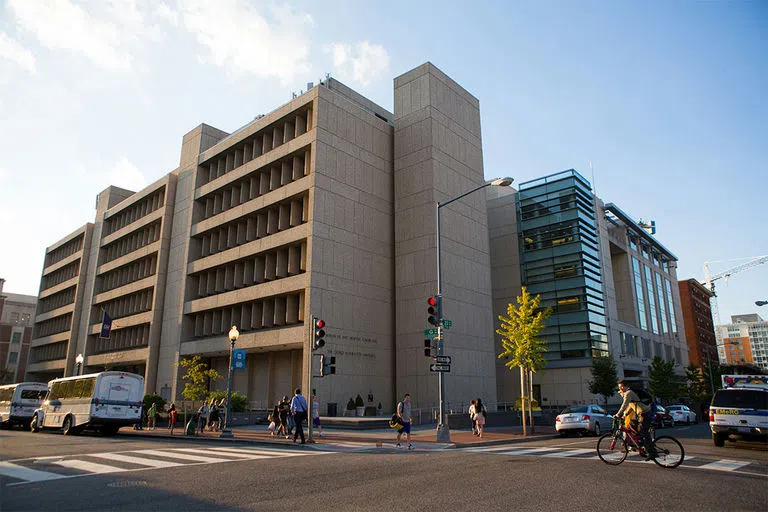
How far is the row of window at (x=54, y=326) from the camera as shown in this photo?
6956 centimetres

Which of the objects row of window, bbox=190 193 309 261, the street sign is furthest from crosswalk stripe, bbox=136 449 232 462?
row of window, bbox=190 193 309 261

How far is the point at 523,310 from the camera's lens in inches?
1072

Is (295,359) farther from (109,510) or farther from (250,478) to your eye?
(109,510)

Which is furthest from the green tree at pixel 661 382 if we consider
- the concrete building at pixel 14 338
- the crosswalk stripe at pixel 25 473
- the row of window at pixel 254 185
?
the concrete building at pixel 14 338

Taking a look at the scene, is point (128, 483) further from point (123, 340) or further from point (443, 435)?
point (123, 340)

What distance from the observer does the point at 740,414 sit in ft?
51.5

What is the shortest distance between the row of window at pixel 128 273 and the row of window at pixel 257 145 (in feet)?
37.5

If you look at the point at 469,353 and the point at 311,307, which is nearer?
the point at 311,307

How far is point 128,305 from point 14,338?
59.7 meters

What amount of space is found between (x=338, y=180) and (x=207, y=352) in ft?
61.8

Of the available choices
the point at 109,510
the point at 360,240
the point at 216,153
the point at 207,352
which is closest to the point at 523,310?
the point at 360,240

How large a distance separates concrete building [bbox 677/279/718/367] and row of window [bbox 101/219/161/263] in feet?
316

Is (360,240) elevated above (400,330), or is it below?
above

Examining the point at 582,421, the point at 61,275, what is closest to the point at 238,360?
the point at 582,421
